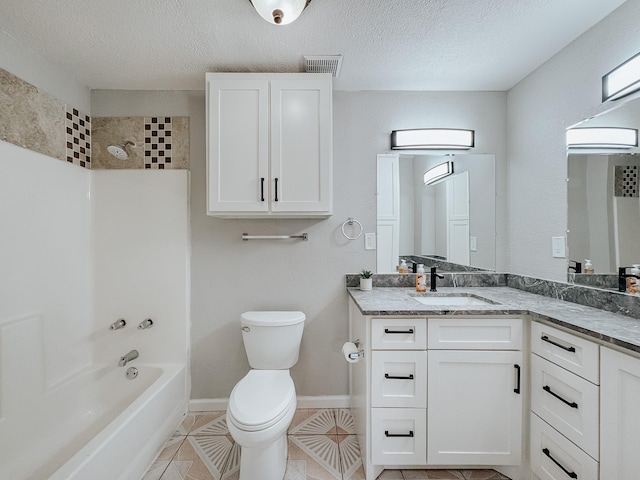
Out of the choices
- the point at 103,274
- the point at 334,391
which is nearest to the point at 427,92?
the point at 334,391

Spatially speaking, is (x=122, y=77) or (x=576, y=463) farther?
(x=122, y=77)

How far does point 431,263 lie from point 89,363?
2513 millimetres

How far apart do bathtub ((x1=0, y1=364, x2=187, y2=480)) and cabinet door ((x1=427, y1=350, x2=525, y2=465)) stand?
1488 mm

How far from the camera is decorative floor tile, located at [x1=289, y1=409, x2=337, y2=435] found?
187cm

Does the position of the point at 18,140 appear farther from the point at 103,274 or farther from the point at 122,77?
the point at 103,274

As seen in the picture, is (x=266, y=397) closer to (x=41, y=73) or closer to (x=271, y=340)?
(x=271, y=340)

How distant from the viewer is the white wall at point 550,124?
1405 millimetres

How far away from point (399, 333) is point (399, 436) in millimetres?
523

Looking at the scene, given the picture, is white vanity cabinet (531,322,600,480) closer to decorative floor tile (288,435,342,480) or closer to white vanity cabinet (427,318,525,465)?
white vanity cabinet (427,318,525,465)

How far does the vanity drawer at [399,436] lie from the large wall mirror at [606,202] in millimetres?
1177

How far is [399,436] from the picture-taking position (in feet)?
4.79

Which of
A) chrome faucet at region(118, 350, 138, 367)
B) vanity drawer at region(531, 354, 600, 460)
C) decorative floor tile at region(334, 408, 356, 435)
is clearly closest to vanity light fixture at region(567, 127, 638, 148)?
vanity drawer at region(531, 354, 600, 460)

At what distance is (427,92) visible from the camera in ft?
6.88

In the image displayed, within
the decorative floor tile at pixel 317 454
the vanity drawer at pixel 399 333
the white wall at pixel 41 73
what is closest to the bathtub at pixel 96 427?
the decorative floor tile at pixel 317 454
